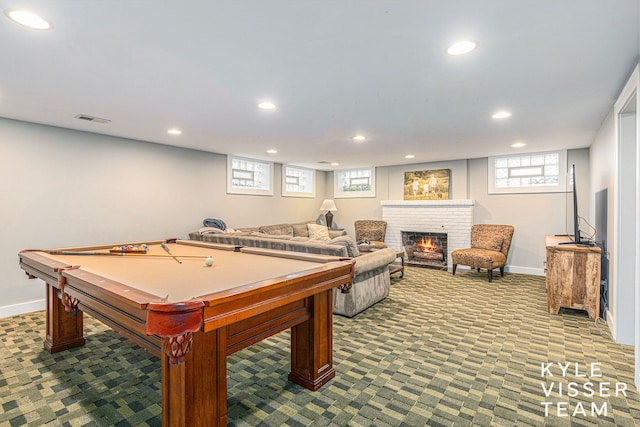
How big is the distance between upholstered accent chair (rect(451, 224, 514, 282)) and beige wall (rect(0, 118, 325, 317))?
4.47 metres

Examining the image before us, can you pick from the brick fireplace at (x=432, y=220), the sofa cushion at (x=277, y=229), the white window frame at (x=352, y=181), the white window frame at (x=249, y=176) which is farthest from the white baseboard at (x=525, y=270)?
the white window frame at (x=249, y=176)

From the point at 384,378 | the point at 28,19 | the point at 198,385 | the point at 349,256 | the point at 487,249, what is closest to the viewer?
the point at 198,385

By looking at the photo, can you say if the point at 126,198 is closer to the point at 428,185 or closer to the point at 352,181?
the point at 352,181

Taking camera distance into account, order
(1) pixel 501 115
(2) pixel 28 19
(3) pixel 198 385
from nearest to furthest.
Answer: (3) pixel 198 385, (2) pixel 28 19, (1) pixel 501 115

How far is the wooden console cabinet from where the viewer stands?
355 cm

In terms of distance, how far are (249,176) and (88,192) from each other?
297cm

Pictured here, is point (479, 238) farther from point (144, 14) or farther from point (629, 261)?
point (144, 14)

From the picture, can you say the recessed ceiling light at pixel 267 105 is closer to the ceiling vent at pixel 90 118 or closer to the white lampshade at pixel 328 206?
the ceiling vent at pixel 90 118

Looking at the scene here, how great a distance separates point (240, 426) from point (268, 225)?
5.21 m

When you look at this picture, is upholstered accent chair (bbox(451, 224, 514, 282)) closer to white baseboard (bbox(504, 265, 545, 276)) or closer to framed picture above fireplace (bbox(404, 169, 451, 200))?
white baseboard (bbox(504, 265, 545, 276))

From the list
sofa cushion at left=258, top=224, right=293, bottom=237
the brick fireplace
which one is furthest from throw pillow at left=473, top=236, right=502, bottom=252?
sofa cushion at left=258, top=224, right=293, bottom=237

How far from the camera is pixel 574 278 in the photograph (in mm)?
3670

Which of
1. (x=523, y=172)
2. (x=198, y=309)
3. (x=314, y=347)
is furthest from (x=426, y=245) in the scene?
(x=198, y=309)

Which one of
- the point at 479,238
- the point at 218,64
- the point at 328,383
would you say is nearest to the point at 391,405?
the point at 328,383
